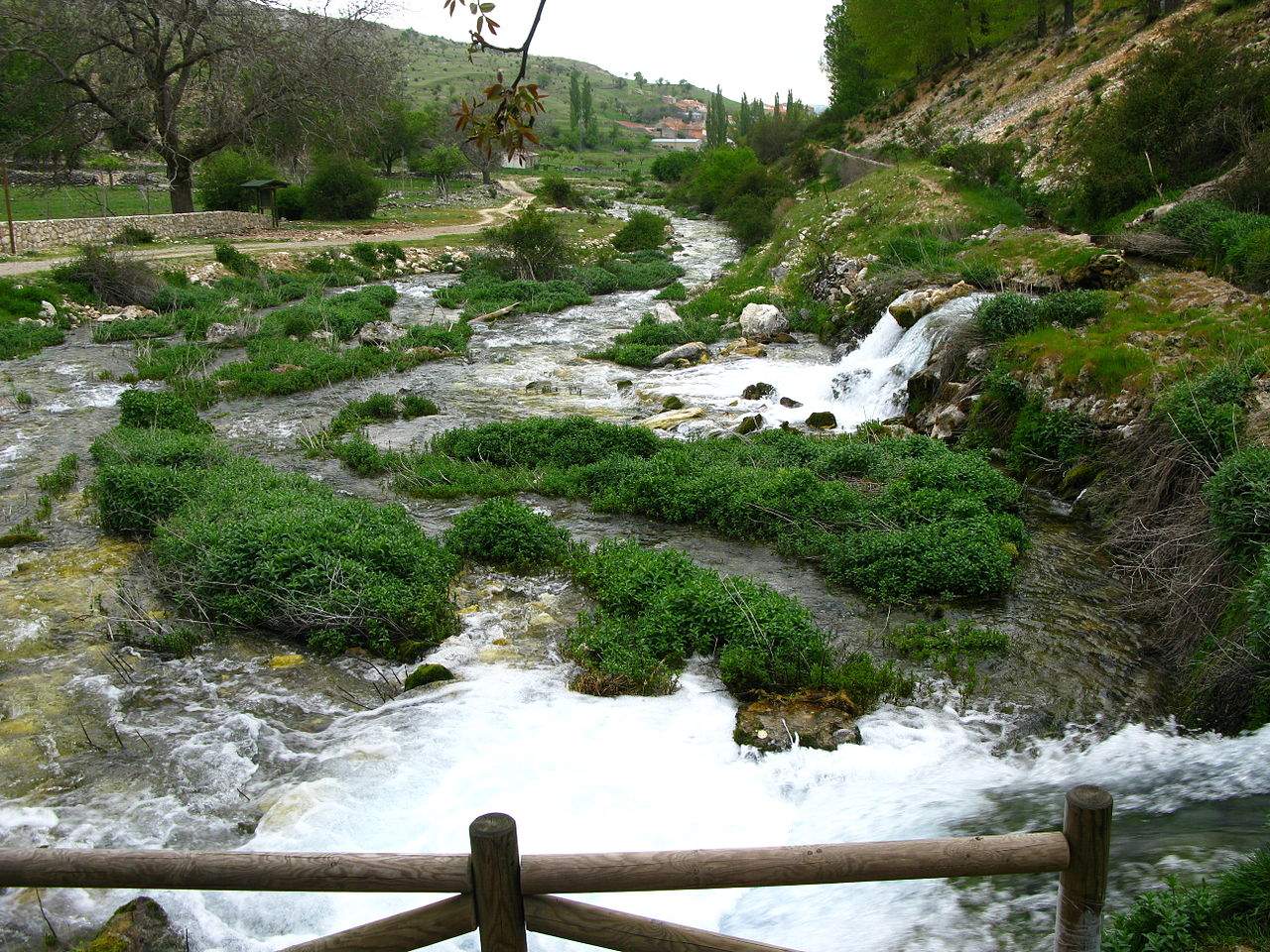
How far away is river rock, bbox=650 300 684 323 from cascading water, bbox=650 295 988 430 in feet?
15.6

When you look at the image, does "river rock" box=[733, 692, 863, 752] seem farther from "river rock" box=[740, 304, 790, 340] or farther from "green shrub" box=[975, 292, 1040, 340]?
"river rock" box=[740, 304, 790, 340]

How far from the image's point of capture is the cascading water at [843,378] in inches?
635

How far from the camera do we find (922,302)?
17.3 meters

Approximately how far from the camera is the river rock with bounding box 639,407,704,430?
1570 cm

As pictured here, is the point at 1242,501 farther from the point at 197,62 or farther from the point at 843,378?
the point at 197,62

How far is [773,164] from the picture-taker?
54781 mm

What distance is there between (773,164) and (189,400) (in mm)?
44452

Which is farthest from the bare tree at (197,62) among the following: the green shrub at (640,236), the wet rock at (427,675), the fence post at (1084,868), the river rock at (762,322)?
the fence post at (1084,868)

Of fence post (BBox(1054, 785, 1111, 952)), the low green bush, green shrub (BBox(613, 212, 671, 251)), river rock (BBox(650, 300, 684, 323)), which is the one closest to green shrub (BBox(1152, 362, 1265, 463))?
the low green bush

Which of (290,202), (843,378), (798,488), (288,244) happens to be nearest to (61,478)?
(798,488)

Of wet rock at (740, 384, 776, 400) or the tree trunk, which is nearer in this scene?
wet rock at (740, 384, 776, 400)

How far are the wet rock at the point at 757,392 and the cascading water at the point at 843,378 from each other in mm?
97

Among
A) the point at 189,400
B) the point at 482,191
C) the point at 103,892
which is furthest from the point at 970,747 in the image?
the point at 482,191

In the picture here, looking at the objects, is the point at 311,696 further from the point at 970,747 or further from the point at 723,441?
the point at 723,441
